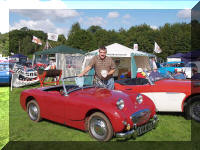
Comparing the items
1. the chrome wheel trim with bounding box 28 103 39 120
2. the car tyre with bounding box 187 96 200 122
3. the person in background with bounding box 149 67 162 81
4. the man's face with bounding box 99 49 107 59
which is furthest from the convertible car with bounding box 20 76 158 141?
the person in background with bounding box 149 67 162 81

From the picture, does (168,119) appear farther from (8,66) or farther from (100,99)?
(8,66)

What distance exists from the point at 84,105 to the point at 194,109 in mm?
2871

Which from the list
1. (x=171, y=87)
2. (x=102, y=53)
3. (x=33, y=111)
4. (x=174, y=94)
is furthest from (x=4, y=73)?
(x=174, y=94)

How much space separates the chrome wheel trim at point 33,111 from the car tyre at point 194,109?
376cm

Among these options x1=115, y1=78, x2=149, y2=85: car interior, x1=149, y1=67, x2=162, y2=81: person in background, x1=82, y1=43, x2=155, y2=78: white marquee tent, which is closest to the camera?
Answer: x1=149, y1=67, x2=162, y2=81: person in background

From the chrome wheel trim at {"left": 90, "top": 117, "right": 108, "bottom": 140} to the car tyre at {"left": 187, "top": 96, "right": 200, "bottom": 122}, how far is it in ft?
8.26

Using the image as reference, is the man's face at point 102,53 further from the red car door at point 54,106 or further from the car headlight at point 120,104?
the car headlight at point 120,104

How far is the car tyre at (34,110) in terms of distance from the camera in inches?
207

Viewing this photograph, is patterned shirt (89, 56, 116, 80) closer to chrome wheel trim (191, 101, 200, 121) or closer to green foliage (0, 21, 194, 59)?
chrome wheel trim (191, 101, 200, 121)

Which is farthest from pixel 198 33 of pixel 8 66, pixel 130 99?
pixel 130 99

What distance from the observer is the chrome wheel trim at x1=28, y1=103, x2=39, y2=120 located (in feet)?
17.6

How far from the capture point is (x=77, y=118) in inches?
170

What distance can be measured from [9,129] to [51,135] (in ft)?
3.87

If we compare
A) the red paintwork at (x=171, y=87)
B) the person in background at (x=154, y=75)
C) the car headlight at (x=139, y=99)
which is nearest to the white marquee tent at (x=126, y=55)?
the person in background at (x=154, y=75)
